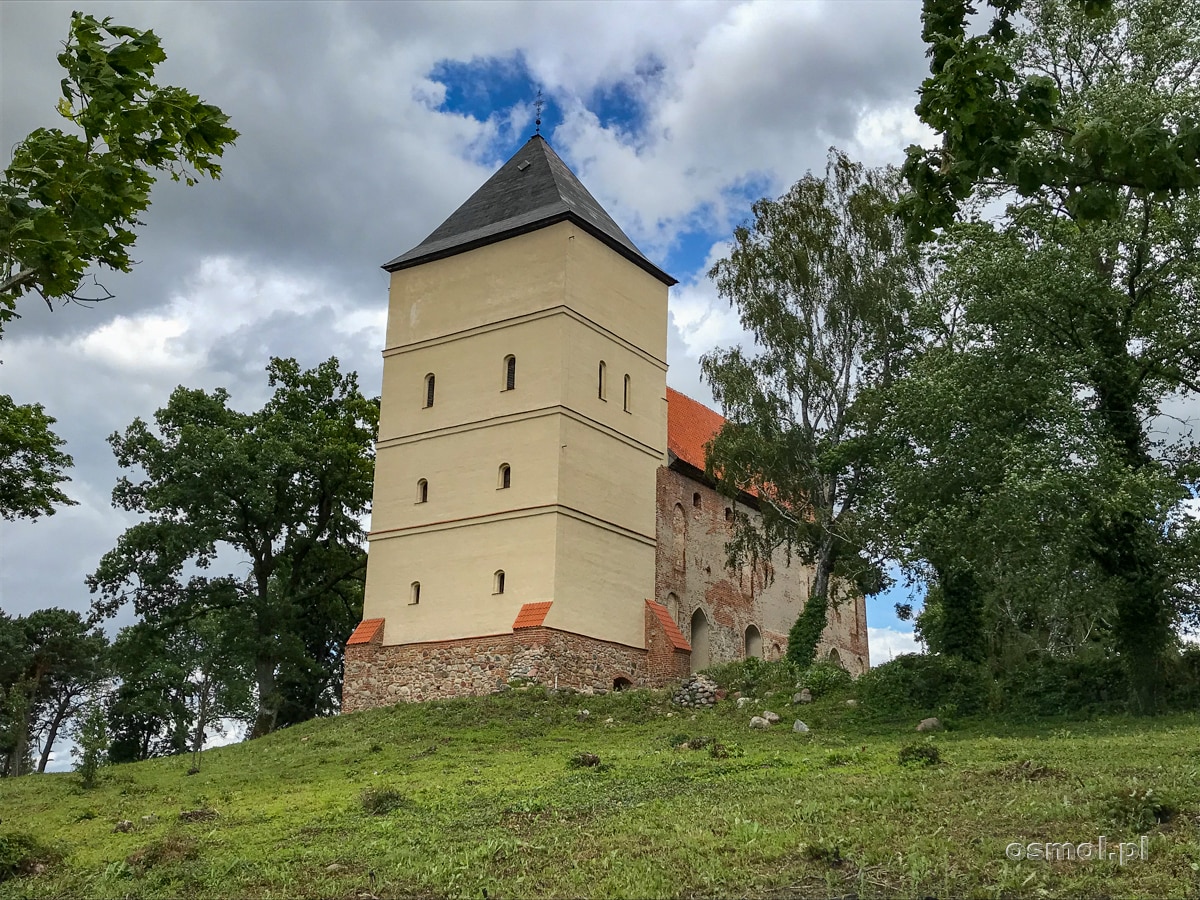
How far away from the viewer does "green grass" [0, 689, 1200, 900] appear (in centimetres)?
898

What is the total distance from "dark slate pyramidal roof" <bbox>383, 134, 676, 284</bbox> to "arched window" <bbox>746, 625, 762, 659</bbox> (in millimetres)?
10650

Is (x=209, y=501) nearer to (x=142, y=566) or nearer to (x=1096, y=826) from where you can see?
(x=142, y=566)

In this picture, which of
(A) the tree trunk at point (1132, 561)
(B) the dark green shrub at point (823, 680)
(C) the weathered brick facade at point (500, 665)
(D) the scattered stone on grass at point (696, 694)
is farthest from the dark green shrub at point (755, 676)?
(A) the tree trunk at point (1132, 561)

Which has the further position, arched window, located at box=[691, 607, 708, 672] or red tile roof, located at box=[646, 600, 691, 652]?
arched window, located at box=[691, 607, 708, 672]

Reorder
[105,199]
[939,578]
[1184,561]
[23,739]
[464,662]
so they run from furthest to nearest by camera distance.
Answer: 1. [23,739]
2. [464,662]
3. [939,578]
4. [1184,561]
5. [105,199]

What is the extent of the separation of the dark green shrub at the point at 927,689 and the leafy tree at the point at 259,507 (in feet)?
55.9

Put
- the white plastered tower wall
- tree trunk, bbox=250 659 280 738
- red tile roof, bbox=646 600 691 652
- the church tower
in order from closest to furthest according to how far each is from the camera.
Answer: the church tower < the white plastered tower wall < red tile roof, bbox=646 600 691 652 < tree trunk, bbox=250 659 280 738

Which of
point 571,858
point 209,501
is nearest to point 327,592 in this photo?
point 209,501

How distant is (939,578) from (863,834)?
1545cm

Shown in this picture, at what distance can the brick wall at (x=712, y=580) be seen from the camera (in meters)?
30.8

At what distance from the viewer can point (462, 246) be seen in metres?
30.3

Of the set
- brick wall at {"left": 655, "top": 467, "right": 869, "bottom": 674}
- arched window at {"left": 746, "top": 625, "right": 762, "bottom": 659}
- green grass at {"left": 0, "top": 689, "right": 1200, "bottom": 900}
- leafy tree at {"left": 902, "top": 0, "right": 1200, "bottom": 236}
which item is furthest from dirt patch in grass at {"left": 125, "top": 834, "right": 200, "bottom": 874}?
arched window at {"left": 746, "top": 625, "right": 762, "bottom": 659}

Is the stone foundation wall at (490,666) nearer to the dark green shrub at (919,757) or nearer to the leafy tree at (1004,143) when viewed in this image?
the dark green shrub at (919,757)
